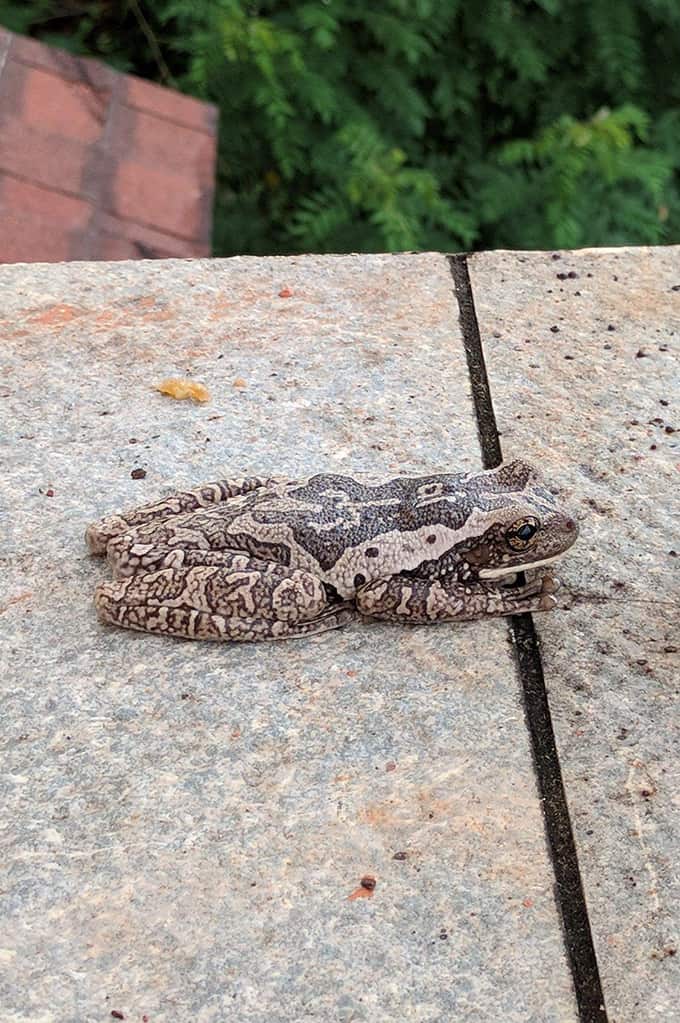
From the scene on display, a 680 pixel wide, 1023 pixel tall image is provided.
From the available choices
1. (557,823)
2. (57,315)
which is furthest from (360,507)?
(57,315)

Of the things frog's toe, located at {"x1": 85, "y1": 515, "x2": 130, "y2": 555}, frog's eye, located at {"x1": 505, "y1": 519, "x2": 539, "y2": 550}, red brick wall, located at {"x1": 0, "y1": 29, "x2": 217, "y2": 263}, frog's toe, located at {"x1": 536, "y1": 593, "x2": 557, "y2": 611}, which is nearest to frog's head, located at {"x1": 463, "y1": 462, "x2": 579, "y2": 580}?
frog's eye, located at {"x1": 505, "y1": 519, "x2": 539, "y2": 550}

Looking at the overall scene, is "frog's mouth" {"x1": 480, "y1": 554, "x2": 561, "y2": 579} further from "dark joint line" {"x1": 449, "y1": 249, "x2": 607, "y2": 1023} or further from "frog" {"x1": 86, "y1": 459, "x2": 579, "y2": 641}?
"dark joint line" {"x1": 449, "y1": 249, "x2": 607, "y2": 1023}

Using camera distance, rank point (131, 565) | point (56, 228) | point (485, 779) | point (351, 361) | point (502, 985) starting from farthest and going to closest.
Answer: point (56, 228), point (351, 361), point (131, 565), point (485, 779), point (502, 985)

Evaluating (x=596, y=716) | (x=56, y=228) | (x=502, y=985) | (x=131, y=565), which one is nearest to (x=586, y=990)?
(x=502, y=985)

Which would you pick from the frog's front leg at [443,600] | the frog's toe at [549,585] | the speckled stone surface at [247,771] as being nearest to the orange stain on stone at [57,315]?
the speckled stone surface at [247,771]

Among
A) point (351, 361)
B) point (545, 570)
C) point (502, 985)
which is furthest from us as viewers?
point (351, 361)

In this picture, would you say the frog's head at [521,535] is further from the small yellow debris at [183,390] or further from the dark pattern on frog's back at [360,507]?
the small yellow debris at [183,390]

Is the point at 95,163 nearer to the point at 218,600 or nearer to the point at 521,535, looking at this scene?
the point at 218,600

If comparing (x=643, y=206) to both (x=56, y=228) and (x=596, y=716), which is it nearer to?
(x=56, y=228)
